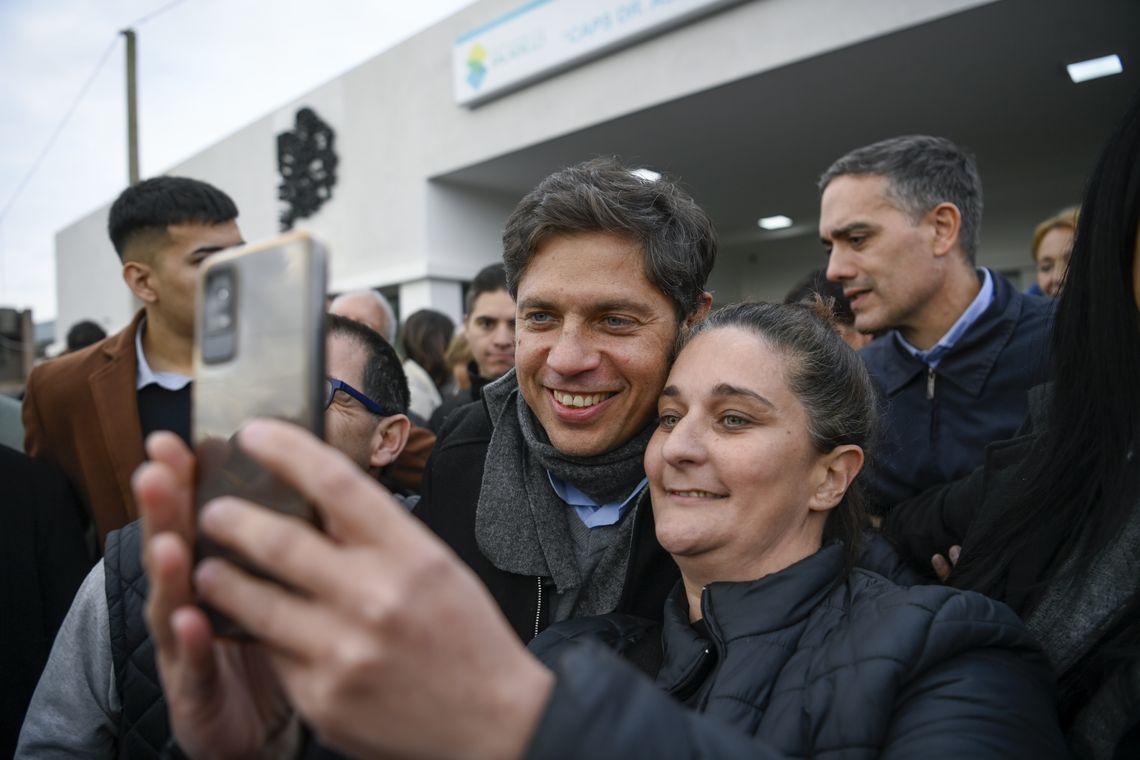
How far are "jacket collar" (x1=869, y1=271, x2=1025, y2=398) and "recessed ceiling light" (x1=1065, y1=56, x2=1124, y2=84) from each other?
501 centimetres

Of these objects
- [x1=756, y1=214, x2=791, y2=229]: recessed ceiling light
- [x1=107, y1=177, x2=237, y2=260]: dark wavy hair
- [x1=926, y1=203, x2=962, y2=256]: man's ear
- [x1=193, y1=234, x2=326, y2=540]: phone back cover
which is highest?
[x1=756, y1=214, x2=791, y2=229]: recessed ceiling light

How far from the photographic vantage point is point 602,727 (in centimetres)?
64

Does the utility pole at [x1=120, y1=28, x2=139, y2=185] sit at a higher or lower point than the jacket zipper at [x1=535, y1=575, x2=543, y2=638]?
higher

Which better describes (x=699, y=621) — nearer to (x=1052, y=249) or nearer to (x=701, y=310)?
(x=701, y=310)

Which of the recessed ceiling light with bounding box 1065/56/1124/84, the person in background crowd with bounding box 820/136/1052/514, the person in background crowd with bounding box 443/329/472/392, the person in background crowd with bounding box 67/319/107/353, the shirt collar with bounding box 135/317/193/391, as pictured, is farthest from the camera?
the recessed ceiling light with bounding box 1065/56/1124/84

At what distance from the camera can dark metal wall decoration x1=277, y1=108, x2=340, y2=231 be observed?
1159 cm

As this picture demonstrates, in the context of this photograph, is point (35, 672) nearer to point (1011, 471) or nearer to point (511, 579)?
point (511, 579)

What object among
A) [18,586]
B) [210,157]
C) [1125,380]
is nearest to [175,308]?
[18,586]

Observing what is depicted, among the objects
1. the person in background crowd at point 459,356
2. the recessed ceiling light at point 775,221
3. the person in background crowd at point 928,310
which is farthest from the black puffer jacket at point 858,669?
the recessed ceiling light at point 775,221

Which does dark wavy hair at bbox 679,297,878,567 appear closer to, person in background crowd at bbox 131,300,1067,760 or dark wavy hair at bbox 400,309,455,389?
person in background crowd at bbox 131,300,1067,760

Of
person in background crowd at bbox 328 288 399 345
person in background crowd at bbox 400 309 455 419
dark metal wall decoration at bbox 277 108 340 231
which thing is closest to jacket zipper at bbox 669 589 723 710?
person in background crowd at bbox 328 288 399 345

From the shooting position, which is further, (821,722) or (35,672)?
(35,672)

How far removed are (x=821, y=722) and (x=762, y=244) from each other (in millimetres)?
13484

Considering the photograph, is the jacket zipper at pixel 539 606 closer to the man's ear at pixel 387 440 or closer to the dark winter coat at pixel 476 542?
the dark winter coat at pixel 476 542
